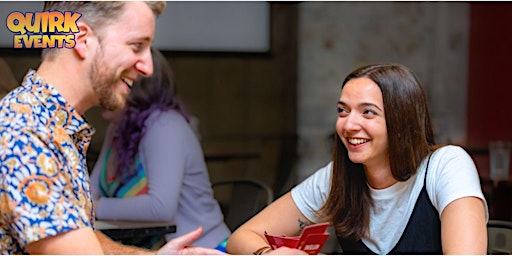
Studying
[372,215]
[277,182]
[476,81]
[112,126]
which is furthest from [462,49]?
[372,215]

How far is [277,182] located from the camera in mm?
5863

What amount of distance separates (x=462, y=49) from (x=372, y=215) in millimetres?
3948

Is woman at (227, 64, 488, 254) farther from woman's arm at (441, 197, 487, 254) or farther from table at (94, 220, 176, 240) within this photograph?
table at (94, 220, 176, 240)

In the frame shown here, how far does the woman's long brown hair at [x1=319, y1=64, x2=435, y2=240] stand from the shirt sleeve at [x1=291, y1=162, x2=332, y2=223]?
0.22ft

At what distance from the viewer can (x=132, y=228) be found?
9.01ft

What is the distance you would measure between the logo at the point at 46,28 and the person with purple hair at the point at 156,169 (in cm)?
87

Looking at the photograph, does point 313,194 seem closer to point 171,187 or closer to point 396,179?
point 396,179

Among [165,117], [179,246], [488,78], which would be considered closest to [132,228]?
[165,117]

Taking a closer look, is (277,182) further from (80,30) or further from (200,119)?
(80,30)

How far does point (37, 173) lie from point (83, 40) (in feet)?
1.30

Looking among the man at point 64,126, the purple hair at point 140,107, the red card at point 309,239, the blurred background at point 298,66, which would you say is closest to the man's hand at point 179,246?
the man at point 64,126

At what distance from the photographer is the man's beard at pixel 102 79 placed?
5.83 feet

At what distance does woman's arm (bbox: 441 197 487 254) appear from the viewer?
6.28ft

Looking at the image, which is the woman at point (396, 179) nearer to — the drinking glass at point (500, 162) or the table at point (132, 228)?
the table at point (132, 228)
